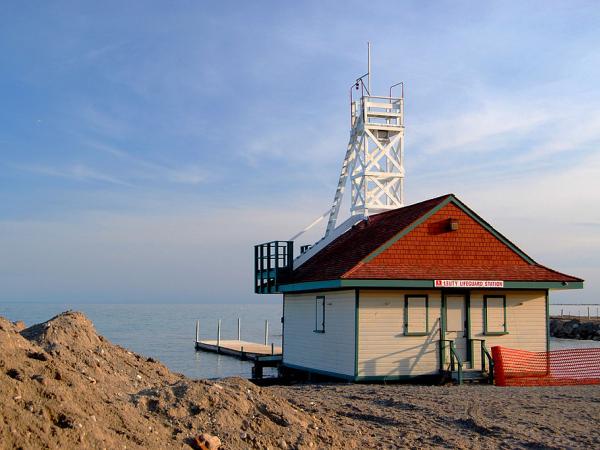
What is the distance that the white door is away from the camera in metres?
20.8

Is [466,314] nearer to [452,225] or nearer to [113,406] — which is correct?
[452,225]

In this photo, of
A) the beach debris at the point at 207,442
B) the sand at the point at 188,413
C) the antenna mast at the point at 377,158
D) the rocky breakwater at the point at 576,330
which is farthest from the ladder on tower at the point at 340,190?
the rocky breakwater at the point at 576,330

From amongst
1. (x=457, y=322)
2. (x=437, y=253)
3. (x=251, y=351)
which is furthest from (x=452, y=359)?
(x=251, y=351)

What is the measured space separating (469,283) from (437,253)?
168cm

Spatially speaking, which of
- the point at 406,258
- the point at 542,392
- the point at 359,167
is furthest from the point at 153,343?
the point at 542,392

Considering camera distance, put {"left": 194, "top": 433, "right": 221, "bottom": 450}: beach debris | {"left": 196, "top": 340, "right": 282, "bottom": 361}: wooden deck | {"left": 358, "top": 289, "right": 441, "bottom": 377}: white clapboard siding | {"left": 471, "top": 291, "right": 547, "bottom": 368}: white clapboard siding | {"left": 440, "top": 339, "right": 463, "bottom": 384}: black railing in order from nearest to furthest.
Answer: {"left": 194, "top": 433, "right": 221, "bottom": 450}: beach debris
{"left": 440, "top": 339, "right": 463, "bottom": 384}: black railing
{"left": 358, "top": 289, "right": 441, "bottom": 377}: white clapboard siding
{"left": 471, "top": 291, "right": 547, "bottom": 368}: white clapboard siding
{"left": 196, "top": 340, "right": 282, "bottom": 361}: wooden deck

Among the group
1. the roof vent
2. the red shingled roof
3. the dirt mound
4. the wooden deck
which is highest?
the roof vent

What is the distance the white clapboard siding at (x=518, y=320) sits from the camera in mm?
21203

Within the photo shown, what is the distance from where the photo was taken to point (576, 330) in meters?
68.6

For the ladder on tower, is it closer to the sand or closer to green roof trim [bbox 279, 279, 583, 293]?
green roof trim [bbox 279, 279, 583, 293]

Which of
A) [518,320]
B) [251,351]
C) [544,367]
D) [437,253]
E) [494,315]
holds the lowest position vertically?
[251,351]

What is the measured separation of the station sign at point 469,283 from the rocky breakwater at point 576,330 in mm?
48448

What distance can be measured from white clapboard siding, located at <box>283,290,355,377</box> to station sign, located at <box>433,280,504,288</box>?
2429 millimetres

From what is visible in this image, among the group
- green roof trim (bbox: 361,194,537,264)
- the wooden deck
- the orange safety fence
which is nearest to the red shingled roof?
green roof trim (bbox: 361,194,537,264)
